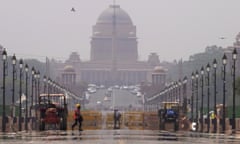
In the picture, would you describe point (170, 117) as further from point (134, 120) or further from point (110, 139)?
point (110, 139)

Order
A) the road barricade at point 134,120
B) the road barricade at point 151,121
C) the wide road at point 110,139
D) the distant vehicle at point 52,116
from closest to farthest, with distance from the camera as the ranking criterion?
the wide road at point 110,139 < the distant vehicle at point 52,116 < the road barricade at point 151,121 < the road barricade at point 134,120

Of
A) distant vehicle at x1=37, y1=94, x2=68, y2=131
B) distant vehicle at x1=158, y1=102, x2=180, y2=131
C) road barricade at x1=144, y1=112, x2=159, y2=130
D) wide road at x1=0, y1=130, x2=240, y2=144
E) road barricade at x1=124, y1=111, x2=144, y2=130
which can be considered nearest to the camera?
wide road at x1=0, y1=130, x2=240, y2=144

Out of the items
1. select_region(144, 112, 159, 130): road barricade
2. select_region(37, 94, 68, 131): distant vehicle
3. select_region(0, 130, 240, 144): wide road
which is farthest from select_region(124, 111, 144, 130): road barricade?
select_region(0, 130, 240, 144): wide road

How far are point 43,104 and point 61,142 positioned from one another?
27535 millimetres

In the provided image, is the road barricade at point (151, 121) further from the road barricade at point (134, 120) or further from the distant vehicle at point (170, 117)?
the distant vehicle at point (170, 117)

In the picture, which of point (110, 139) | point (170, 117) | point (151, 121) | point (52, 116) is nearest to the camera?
point (110, 139)

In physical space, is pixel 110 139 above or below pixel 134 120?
below

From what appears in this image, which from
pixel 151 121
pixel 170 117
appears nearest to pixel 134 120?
pixel 151 121

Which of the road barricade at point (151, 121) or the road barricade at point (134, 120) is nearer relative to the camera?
the road barricade at point (151, 121)

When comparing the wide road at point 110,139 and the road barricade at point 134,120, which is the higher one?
the road barricade at point 134,120

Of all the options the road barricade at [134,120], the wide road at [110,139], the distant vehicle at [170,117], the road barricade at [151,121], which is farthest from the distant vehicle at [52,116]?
the road barricade at [134,120]

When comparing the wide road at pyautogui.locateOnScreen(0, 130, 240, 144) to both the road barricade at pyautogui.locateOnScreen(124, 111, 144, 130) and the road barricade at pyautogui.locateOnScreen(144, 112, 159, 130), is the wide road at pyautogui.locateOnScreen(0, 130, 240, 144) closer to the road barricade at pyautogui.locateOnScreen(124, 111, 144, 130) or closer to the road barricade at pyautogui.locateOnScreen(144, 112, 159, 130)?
the road barricade at pyautogui.locateOnScreen(144, 112, 159, 130)

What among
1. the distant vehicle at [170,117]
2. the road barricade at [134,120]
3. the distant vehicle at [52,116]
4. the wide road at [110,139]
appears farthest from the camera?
the road barricade at [134,120]

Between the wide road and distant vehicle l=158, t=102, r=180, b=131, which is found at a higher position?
distant vehicle l=158, t=102, r=180, b=131
